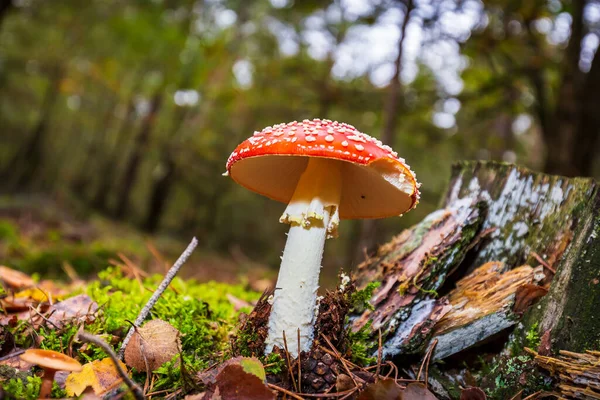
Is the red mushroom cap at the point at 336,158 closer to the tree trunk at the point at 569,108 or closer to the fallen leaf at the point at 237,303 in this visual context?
the fallen leaf at the point at 237,303

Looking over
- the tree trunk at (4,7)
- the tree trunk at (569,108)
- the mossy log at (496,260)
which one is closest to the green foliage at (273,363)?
the mossy log at (496,260)

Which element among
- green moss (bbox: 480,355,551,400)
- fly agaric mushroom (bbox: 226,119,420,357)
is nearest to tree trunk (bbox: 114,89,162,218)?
fly agaric mushroom (bbox: 226,119,420,357)

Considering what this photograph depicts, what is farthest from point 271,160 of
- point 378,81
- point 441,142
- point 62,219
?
point 62,219

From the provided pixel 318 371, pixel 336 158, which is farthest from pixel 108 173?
pixel 336 158

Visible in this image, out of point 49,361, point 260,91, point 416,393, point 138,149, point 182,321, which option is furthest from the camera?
point 138,149

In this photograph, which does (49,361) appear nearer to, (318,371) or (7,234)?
(318,371)

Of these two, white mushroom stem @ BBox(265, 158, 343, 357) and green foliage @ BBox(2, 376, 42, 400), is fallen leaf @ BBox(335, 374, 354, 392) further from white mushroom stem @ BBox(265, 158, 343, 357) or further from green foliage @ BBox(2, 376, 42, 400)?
green foliage @ BBox(2, 376, 42, 400)
